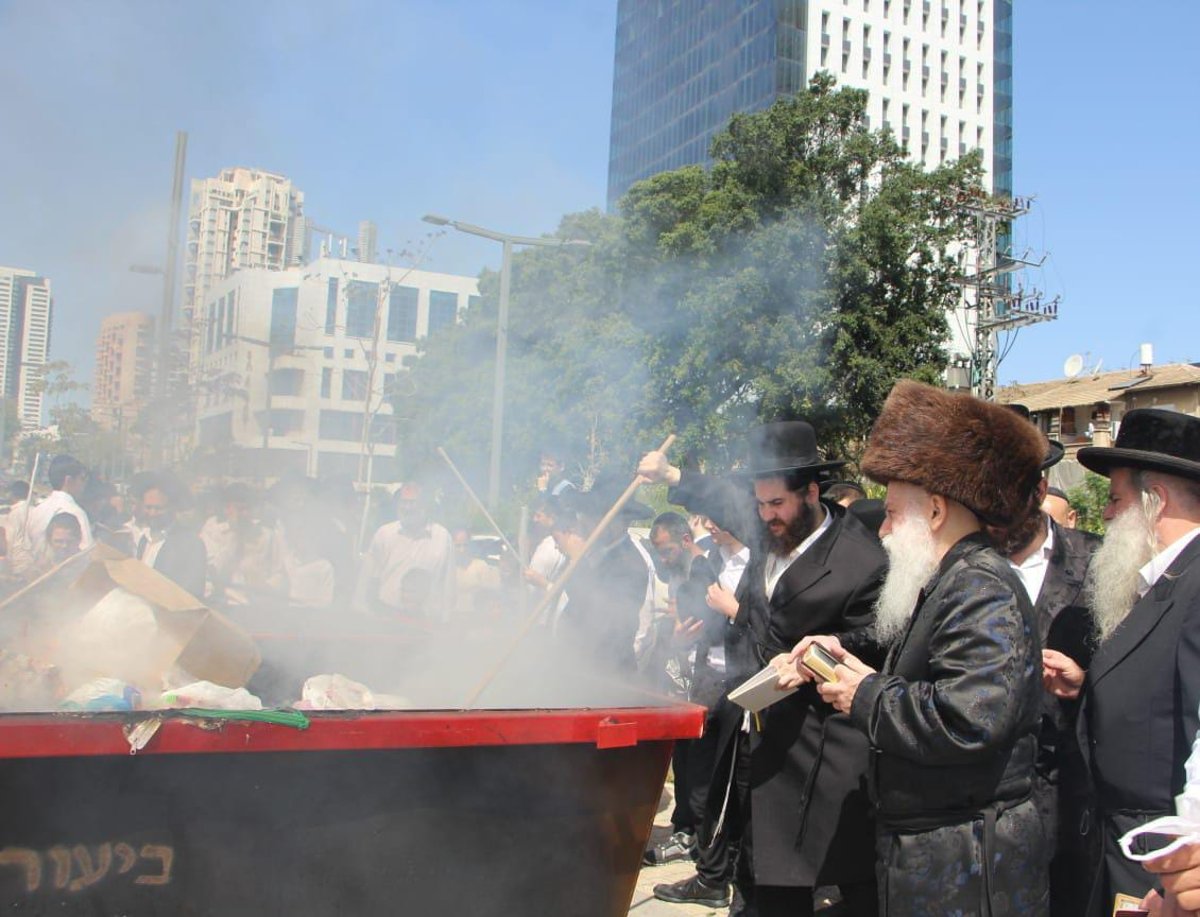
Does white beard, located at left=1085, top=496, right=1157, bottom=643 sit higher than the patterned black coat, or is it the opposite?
white beard, located at left=1085, top=496, right=1157, bottom=643

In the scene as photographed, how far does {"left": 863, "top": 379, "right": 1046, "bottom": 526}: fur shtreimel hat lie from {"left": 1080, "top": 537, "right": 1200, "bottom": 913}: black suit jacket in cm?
36

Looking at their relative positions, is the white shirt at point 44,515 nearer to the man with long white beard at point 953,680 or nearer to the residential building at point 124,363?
the residential building at point 124,363

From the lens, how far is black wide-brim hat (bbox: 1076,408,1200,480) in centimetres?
214

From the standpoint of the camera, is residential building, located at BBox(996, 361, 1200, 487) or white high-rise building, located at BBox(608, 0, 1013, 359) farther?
white high-rise building, located at BBox(608, 0, 1013, 359)

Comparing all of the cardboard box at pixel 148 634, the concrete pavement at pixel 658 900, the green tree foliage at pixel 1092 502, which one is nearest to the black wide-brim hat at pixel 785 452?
the concrete pavement at pixel 658 900

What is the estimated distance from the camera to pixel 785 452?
9.89 feet

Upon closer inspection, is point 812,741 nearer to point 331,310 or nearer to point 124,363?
point 124,363

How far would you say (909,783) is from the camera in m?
2.02

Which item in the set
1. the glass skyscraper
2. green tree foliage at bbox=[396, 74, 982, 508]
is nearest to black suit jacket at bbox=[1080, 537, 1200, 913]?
green tree foliage at bbox=[396, 74, 982, 508]

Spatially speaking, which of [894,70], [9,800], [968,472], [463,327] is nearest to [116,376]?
[9,800]

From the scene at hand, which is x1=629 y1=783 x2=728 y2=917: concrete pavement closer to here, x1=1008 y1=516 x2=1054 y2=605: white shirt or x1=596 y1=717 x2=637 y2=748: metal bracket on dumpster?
x1=596 y1=717 x2=637 y2=748: metal bracket on dumpster

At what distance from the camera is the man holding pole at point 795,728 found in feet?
8.39

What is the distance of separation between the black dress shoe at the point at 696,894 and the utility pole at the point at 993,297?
30.8 meters

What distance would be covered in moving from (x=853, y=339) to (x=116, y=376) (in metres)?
14.8
